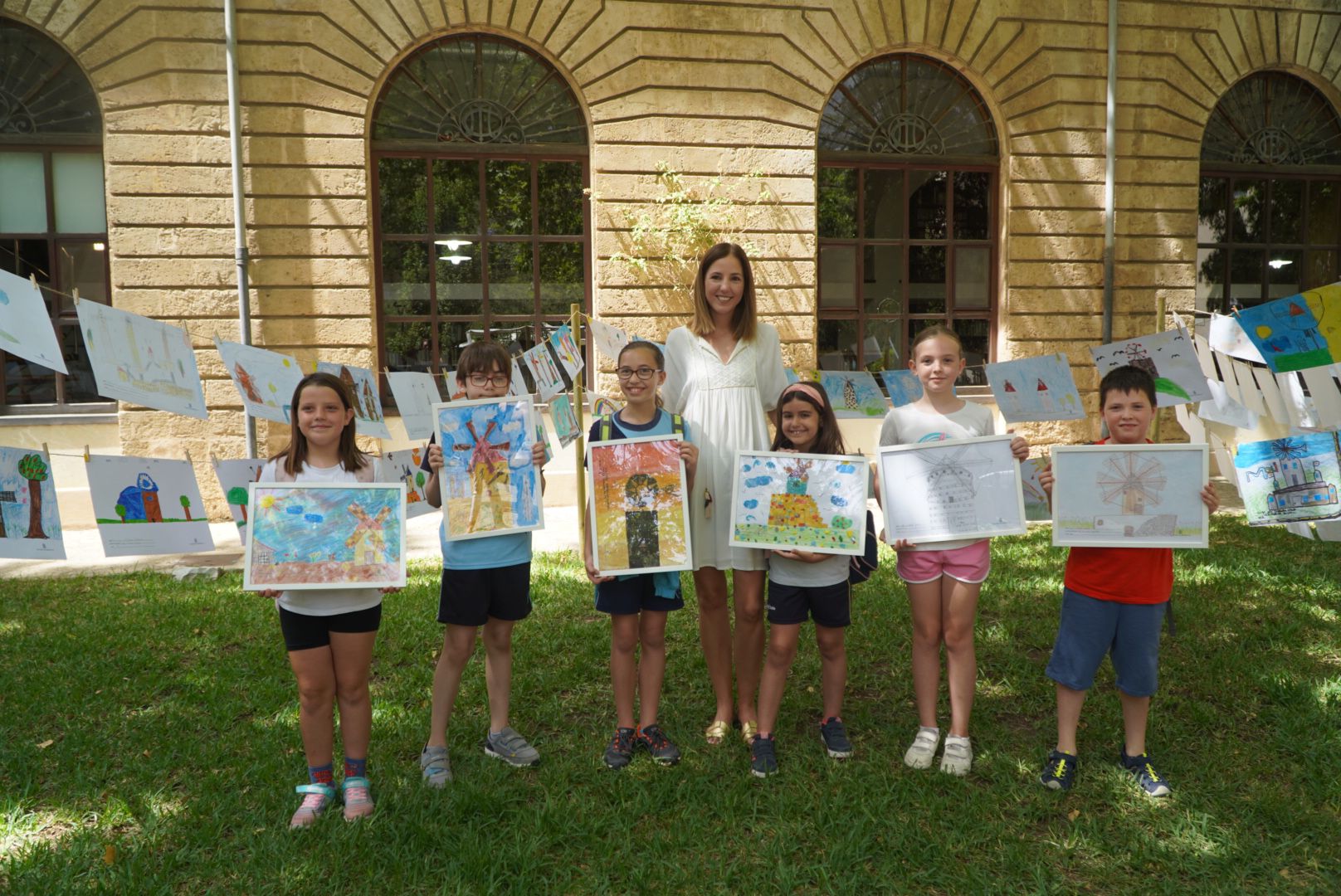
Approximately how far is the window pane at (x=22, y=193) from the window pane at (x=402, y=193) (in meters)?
3.11

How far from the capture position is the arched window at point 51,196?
327 inches

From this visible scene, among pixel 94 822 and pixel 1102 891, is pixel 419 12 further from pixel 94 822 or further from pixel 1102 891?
pixel 1102 891

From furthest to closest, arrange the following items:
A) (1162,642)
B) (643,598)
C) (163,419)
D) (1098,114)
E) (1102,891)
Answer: (1098,114) → (163,419) → (1162,642) → (643,598) → (1102,891)

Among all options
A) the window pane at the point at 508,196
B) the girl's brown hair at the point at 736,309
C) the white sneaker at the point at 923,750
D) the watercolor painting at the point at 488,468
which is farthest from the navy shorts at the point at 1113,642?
the window pane at the point at 508,196

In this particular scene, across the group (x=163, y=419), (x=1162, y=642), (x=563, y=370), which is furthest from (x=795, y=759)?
(x=163, y=419)

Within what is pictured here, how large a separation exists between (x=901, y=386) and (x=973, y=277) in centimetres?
526

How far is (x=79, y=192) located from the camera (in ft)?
28.2

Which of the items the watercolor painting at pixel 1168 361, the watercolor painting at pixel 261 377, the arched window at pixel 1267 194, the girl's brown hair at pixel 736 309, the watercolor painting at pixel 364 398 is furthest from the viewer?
the arched window at pixel 1267 194

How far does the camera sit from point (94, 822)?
10.1 feet

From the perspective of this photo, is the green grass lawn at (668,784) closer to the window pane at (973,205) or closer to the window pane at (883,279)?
the window pane at (883,279)

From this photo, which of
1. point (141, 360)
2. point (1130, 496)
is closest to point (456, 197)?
point (141, 360)

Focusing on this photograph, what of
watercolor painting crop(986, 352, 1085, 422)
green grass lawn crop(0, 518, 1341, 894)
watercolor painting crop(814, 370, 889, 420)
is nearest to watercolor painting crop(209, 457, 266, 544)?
green grass lawn crop(0, 518, 1341, 894)

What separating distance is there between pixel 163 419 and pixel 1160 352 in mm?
8402

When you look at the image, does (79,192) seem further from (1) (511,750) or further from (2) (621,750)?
(2) (621,750)
